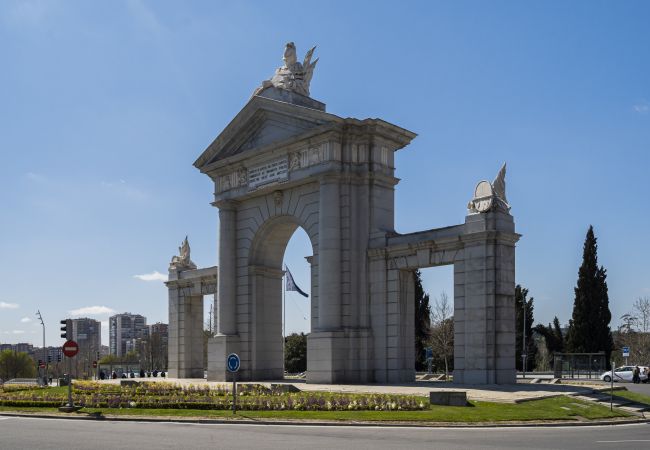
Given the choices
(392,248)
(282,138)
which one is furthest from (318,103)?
(392,248)

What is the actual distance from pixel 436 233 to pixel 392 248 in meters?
3.07

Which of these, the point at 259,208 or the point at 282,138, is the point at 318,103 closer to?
the point at 282,138

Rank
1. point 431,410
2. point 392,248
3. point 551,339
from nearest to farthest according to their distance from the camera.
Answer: point 431,410 → point 392,248 → point 551,339

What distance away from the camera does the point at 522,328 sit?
84812mm

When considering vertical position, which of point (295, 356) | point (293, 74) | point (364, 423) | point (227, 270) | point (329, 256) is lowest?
point (295, 356)

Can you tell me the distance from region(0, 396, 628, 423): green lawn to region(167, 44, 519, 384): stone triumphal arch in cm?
783

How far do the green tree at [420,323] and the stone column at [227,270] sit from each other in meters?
30.5

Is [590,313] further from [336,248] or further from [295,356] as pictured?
[336,248]

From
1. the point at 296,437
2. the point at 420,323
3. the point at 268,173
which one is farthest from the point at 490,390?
the point at 420,323

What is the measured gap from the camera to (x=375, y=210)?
138 ft

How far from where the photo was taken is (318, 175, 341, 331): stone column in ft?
135

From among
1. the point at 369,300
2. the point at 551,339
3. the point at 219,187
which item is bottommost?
the point at 551,339

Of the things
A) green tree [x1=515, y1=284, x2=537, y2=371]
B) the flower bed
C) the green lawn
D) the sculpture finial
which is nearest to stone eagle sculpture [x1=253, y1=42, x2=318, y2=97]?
the sculpture finial

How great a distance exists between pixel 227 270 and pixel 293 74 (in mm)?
12732
